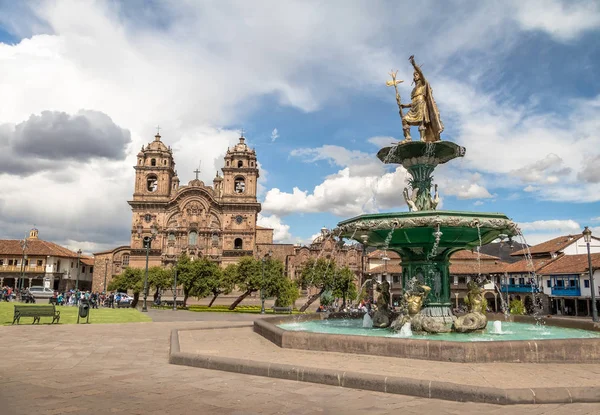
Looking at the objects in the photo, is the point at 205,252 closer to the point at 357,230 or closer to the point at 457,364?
the point at 357,230

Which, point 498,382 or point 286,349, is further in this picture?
point 286,349

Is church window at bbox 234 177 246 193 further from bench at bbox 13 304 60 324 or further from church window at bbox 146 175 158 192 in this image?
bench at bbox 13 304 60 324

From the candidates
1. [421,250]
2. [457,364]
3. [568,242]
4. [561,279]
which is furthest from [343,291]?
[457,364]

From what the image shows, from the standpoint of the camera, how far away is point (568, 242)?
1812 inches

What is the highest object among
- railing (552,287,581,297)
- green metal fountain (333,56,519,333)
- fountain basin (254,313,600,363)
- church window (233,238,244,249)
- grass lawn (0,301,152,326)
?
church window (233,238,244,249)

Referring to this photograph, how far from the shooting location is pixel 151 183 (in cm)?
6338

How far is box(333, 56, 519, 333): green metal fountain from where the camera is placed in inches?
402

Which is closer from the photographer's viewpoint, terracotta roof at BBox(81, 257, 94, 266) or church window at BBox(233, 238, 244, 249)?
church window at BBox(233, 238, 244, 249)

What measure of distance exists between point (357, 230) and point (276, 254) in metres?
52.4

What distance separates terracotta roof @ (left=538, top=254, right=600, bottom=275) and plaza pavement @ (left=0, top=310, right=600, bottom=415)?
35232 mm

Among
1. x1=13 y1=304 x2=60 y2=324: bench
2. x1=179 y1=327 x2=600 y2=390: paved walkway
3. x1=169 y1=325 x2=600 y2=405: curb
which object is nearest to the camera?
x1=169 y1=325 x2=600 y2=405: curb

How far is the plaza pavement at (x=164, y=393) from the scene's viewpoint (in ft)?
17.1

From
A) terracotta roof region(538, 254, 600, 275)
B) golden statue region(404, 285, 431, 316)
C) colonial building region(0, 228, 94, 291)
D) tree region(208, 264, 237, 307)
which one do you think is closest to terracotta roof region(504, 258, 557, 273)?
terracotta roof region(538, 254, 600, 275)

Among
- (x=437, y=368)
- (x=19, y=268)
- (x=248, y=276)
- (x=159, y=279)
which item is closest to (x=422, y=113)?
(x=437, y=368)
